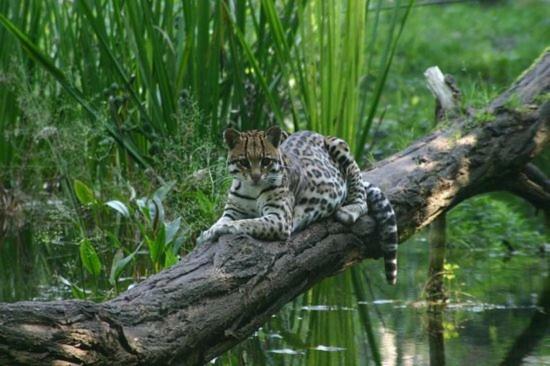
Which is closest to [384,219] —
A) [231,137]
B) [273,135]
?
[273,135]

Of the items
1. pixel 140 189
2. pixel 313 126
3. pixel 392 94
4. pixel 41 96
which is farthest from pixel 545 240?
pixel 392 94

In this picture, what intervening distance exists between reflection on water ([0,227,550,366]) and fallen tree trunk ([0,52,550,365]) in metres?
0.43

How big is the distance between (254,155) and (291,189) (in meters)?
0.43

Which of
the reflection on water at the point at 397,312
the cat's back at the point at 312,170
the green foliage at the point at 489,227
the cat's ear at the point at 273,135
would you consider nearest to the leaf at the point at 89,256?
the reflection on water at the point at 397,312

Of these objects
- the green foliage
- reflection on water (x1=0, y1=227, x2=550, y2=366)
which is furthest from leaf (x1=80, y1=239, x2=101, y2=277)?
the green foliage

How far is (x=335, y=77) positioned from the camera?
7523mm

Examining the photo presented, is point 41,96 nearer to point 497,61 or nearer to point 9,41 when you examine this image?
point 9,41

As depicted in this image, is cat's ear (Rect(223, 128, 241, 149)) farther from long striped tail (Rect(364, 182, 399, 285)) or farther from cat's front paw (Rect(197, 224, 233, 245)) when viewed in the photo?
long striped tail (Rect(364, 182, 399, 285))

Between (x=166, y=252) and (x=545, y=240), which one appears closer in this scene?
(x=166, y=252)

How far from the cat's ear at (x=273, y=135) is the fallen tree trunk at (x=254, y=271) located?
449 millimetres

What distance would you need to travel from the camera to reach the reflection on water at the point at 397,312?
6.17 meters

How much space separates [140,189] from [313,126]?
1.18 meters

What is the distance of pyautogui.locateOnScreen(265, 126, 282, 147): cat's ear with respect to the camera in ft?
18.9

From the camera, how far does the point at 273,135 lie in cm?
578
